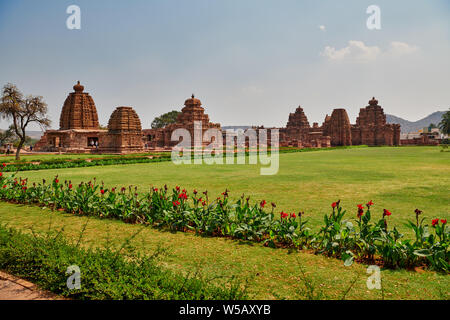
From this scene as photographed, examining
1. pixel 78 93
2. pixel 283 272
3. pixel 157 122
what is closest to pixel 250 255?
pixel 283 272

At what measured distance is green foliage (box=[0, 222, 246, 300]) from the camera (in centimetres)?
253

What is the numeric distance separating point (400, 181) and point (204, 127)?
37.0 meters

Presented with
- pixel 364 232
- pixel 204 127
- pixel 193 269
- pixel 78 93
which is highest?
Answer: pixel 78 93

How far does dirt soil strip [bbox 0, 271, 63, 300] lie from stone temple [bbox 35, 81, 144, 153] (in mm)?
31859

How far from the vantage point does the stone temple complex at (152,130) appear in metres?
34.2

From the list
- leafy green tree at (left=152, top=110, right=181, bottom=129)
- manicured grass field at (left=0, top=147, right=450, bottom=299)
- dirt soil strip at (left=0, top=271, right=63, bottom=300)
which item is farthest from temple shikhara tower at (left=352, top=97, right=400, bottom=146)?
dirt soil strip at (left=0, top=271, right=63, bottom=300)

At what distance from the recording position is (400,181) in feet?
32.4

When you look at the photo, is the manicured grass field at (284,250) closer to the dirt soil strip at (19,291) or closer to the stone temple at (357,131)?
the dirt soil strip at (19,291)

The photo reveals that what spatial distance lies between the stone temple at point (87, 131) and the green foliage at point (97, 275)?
31490 mm

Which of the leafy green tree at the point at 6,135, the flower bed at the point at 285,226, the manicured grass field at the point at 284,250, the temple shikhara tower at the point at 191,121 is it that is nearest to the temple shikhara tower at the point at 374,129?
the temple shikhara tower at the point at 191,121

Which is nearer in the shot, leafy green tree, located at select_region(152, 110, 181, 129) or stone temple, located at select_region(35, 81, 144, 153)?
stone temple, located at select_region(35, 81, 144, 153)

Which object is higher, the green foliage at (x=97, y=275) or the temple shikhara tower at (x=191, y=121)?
the temple shikhara tower at (x=191, y=121)

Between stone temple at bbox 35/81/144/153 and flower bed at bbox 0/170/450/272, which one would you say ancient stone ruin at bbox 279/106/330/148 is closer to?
stone temple at bbox 35/81/144/153
